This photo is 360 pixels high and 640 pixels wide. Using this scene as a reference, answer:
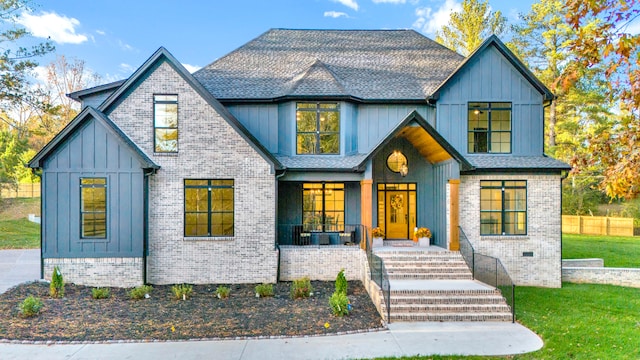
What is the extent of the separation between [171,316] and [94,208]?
14.7 ft

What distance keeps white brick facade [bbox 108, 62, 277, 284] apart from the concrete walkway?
167 inches

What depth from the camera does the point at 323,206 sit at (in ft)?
41.6

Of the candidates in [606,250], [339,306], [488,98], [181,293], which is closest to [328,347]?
[339,306]

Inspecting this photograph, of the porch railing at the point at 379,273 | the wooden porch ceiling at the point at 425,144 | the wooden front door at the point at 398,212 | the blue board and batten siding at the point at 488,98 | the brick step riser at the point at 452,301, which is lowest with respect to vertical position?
the brick step riser at the point at 452,301

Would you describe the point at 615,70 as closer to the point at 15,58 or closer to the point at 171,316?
the point at 171,316

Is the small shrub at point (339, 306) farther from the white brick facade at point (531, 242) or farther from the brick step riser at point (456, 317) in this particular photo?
the white brick facade at point (531, 242)

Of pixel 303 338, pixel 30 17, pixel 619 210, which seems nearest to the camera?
pixel 303 338

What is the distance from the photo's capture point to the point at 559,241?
37.8 ft

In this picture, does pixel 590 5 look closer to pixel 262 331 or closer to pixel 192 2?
pixel 262 331

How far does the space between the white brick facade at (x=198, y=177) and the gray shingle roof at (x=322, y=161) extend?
1.06 metres

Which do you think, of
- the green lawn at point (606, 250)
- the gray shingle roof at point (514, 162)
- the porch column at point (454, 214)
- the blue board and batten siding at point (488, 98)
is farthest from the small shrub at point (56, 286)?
the green lawn at point (606, 250)

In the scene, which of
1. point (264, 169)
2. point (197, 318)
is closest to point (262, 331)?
point (197, 318)

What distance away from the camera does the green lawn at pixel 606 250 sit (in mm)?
14664

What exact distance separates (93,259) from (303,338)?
7077mm
